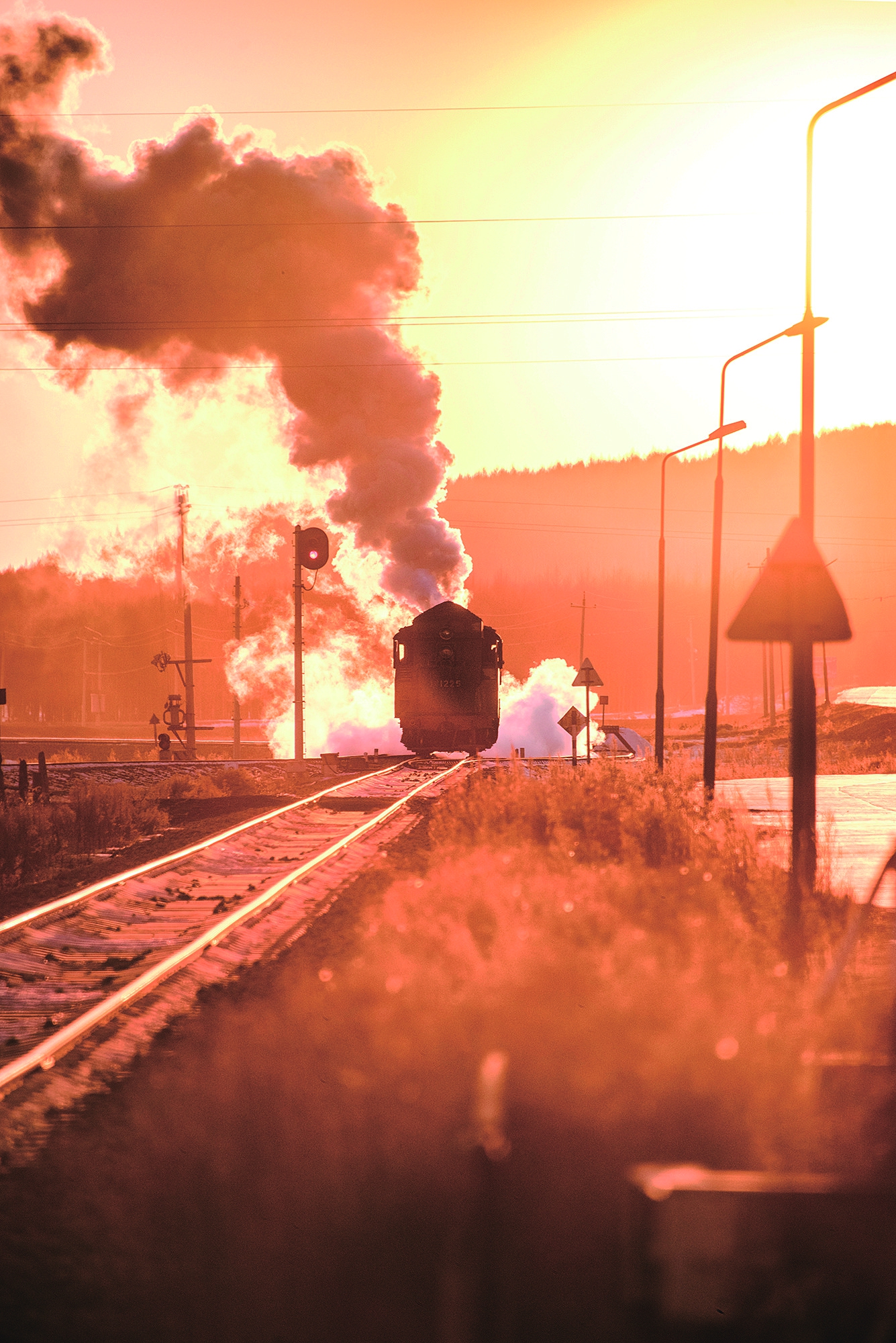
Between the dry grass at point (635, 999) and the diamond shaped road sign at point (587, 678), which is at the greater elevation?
the diamond shaped road sign at point (587, 678)

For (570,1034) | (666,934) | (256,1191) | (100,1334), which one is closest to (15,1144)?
(256,1191)

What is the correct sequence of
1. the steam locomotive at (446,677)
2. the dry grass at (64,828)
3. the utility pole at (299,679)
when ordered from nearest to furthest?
1. the dry grass at (64,828)
2. the utility pole at (299,679)
3. the steam locomotive at (446,677)

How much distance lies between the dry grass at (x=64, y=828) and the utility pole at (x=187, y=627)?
24532 millimetres

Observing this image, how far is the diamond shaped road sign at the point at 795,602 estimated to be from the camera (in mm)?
7453

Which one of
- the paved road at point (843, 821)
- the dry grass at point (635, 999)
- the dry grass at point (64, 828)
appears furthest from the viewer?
the dry grass at point (64, 828)

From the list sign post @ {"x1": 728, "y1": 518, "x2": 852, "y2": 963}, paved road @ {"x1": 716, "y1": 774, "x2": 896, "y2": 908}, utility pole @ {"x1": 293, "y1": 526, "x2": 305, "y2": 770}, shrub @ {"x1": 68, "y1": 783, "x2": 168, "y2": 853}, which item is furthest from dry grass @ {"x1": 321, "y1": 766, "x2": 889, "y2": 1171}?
utility pole @ {"x1": 293, "y1": 526, "x2": 305, "y2": 770}

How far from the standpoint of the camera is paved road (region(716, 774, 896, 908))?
12812 mm

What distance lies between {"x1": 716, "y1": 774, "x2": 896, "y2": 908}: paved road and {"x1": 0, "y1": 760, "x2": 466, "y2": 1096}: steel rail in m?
4.74

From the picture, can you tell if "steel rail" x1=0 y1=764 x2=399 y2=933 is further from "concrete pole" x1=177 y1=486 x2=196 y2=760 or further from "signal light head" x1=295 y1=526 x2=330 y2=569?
"concrete pole" x1=177 y1=486 x2=196 y2=760

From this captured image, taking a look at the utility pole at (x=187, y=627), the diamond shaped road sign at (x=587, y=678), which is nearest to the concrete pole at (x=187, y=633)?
the utility pole at (x=187, y=627)

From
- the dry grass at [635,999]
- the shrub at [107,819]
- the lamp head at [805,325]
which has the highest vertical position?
the lamp head at [805,325]

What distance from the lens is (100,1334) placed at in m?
3.38

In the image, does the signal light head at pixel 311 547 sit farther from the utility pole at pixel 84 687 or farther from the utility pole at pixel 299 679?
the utility pole at pixel 84 687

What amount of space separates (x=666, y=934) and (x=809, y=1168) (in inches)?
142
